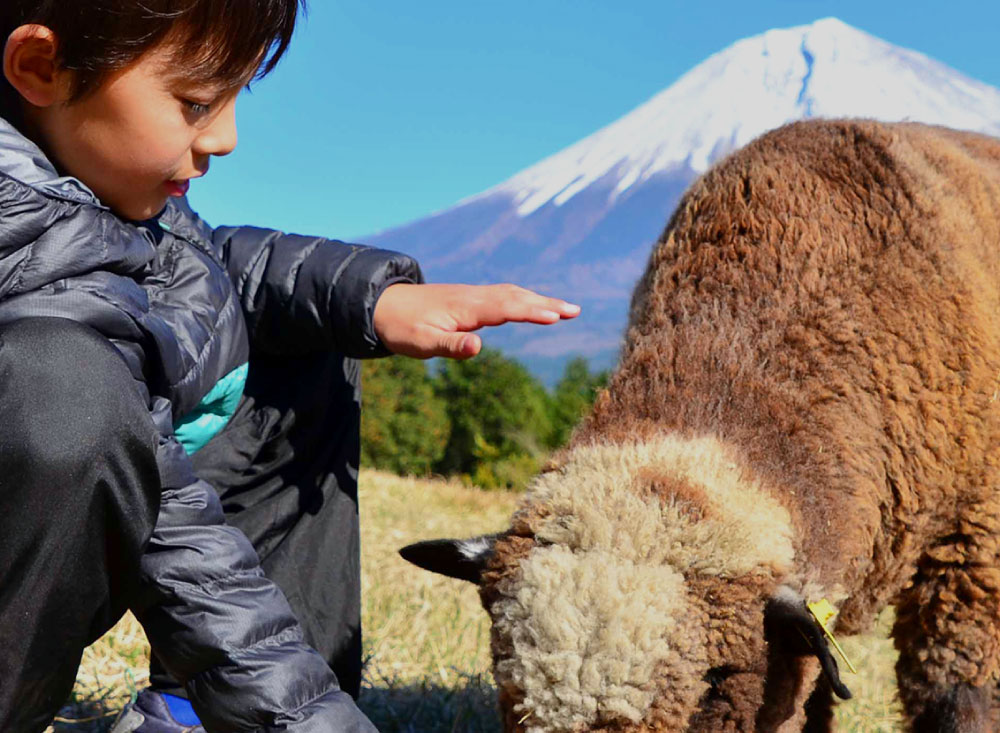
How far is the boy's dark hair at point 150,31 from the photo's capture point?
2225mm

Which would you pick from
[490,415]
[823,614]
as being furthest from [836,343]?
[490,415]

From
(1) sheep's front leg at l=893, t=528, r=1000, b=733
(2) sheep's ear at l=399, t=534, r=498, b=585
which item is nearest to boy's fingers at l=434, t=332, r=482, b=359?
(2) sheep's ear at l=399, t=534, r=498, b=585

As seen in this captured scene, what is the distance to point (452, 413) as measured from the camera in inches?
1058

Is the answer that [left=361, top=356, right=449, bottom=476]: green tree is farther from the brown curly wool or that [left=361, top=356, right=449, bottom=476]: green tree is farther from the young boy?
the young boy

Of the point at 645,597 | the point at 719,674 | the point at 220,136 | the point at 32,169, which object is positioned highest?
the point at 220,136

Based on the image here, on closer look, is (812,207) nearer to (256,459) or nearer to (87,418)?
(256,459)

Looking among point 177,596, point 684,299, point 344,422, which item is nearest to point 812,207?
point 684,299

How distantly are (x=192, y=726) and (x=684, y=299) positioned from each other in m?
2.11

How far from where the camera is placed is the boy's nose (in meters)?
2.45

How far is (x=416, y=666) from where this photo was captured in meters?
5.21

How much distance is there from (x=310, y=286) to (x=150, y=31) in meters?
1.23

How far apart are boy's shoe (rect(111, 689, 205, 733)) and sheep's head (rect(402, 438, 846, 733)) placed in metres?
1.16

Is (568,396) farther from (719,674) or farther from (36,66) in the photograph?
(36,66)

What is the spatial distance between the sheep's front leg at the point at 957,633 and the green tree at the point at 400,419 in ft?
69.6
